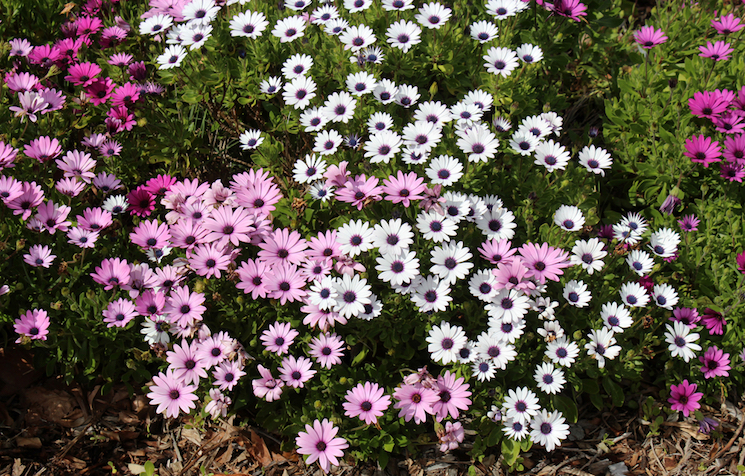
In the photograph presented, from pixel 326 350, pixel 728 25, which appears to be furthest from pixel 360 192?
pixel 728 25

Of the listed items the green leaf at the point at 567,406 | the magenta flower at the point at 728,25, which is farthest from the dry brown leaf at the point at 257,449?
the magenta flower at the point at 728,25

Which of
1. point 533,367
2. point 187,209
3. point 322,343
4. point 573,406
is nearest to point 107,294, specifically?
point 187,209

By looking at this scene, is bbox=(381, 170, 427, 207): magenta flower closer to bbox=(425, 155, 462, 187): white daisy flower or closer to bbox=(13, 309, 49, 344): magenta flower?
bbox=(425, 155, 462, 187): white daisy flower

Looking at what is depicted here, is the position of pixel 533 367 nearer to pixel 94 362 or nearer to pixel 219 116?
pixel 94 362

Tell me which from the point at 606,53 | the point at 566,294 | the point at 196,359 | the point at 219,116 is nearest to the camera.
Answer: the point at 196,359

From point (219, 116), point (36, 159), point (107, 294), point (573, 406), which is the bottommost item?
point (573, 406)

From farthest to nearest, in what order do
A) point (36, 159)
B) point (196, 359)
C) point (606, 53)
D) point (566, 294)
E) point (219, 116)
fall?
point (606, 53), point (219, 116), point (36, 159), point (566, 294), point (196, 359)

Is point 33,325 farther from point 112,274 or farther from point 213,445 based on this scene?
point 213,445
